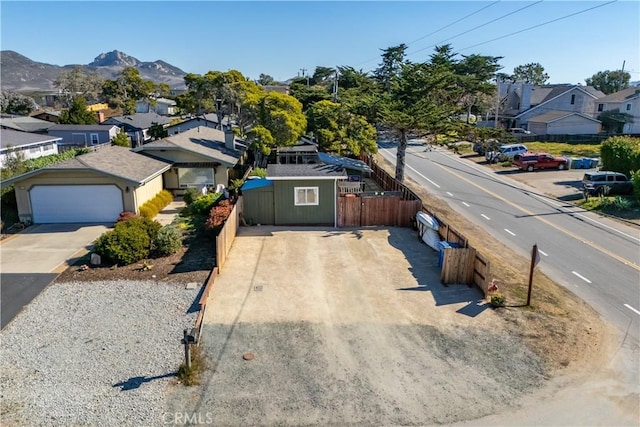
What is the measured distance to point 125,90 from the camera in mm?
89750

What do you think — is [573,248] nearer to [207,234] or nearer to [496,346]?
[496,346]

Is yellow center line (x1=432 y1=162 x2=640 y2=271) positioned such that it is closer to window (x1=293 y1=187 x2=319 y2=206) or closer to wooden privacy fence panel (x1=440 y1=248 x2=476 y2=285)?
wooden privacy fence panel (x1=440 y1=248 x2=476 y2=285)

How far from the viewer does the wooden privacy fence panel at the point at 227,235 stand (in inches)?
630

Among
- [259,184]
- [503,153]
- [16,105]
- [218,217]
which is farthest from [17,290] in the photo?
[16,105]

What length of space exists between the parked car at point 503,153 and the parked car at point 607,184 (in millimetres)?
13034

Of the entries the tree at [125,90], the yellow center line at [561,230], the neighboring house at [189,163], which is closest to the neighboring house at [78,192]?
the neighboring house at [189,163]

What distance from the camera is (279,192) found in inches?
842

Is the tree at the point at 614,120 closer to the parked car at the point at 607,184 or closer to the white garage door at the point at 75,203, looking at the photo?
the parked car at the point at 607,184

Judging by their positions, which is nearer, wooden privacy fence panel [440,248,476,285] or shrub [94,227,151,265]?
wooden privacy fence panel [440,248,476,285]

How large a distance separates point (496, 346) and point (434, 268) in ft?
17.3

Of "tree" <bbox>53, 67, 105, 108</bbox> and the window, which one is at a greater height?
"tree" <bbox>53, 67, 105, 108</bbox>

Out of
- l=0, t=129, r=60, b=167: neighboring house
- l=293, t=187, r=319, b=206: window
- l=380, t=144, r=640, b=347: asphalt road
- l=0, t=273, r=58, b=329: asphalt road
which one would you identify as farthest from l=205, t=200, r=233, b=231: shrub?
l=0, t=129, r=60, b=167: neighboring house

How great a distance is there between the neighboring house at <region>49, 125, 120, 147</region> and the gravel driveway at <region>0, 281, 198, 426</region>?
38.2 meters

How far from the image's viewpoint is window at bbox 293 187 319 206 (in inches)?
840
